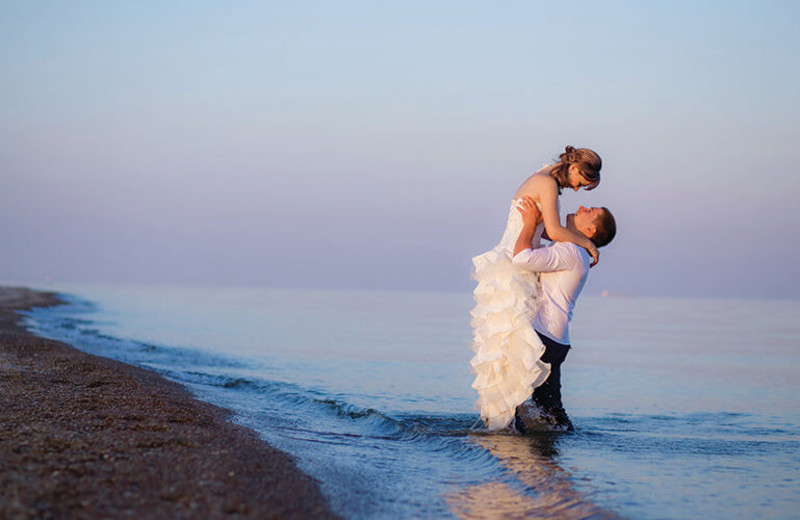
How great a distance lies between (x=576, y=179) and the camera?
23.8ft

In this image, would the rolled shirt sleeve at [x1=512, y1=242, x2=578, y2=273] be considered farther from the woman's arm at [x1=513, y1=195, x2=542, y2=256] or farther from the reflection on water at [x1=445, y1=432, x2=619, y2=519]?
the reflection on water at [x1=445, y1=432, x2=619, y2=519]

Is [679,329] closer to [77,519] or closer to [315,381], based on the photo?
[315,381]

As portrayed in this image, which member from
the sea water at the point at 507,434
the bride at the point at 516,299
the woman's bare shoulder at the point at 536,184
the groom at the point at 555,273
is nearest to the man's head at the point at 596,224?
the groom at the point at 555,273

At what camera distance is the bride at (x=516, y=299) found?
720 centimetres

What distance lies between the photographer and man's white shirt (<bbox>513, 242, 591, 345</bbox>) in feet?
23.6

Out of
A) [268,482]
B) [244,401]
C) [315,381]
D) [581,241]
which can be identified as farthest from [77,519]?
[315,381]

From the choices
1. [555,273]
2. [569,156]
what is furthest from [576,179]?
[555,273]

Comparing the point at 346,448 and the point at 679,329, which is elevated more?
the point at 679,329

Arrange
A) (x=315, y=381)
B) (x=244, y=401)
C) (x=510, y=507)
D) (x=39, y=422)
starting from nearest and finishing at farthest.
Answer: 1. (x=510, y=507)
2. (x=39, y=422)
3. (x=244, y=401)
4. (x=315, y=381)

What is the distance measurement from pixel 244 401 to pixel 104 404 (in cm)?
321

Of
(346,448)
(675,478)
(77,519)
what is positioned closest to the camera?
(77,519)

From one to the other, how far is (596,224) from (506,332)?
56.3 inches

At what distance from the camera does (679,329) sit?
30.8 m

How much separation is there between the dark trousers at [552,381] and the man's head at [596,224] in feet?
3.72
